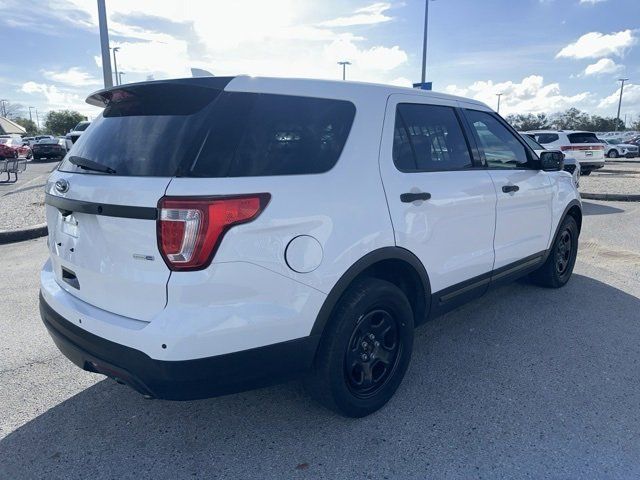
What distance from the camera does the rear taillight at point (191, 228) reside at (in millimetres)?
2094

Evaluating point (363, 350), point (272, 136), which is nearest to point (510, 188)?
point (363, 350)

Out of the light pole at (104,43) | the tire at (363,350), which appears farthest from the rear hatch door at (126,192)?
the light pole at (104,43)

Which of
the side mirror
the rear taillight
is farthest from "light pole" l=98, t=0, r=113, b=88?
the rear taillight

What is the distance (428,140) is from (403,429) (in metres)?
1.82

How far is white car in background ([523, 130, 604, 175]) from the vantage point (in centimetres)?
1656

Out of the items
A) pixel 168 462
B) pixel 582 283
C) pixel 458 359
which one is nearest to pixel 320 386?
pixel 168 462

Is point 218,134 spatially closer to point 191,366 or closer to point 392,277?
point 191,366

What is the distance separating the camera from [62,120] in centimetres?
7762

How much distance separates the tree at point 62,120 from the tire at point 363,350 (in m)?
84.6

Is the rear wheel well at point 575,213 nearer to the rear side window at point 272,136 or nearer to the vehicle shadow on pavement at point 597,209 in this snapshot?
the rear side window at point 272,136

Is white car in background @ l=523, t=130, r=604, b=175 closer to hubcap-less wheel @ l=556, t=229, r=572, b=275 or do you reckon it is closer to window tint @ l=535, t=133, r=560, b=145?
window tint @ l=535, t=133, r=560, b=145

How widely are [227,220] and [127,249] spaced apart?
502 mm

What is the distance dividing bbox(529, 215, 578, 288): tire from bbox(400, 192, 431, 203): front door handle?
7.98 feet

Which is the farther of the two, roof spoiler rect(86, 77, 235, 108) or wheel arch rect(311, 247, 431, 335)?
wheel arch rect(311, 247, 431, 335)
